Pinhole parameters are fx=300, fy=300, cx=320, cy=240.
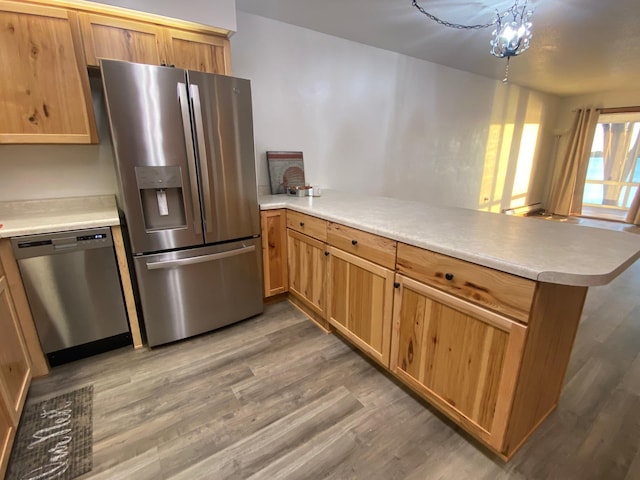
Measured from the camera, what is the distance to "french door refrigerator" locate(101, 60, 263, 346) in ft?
5.55

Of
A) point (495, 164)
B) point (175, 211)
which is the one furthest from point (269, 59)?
point (495, 164)

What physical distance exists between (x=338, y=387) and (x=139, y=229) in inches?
59.6

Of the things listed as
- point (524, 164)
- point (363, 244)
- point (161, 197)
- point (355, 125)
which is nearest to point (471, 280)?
point (363, 244)

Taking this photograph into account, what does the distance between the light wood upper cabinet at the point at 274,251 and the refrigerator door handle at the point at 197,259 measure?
20cm

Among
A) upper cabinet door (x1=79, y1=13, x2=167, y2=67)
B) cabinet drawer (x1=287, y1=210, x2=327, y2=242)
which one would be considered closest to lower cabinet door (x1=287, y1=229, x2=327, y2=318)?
cabinet drawer (x1=287, y1=210, x2=327, y2=242)

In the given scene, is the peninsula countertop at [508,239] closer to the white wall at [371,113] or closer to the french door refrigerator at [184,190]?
the french door refrigerator at [184,190]

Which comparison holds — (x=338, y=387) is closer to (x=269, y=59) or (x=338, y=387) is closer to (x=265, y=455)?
(x=265, y=455)

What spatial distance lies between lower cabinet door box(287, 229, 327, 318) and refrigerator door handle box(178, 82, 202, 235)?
2.40ft

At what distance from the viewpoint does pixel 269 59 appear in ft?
8.70

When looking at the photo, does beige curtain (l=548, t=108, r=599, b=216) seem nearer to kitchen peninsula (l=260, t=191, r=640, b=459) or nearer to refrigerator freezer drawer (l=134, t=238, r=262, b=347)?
kitchen peninsula (l=260, t=191, r=640, b=459)

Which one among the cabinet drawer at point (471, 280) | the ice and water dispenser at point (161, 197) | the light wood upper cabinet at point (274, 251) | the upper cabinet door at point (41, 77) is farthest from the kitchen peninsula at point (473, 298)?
the upper cabinet door at point (41, 77)

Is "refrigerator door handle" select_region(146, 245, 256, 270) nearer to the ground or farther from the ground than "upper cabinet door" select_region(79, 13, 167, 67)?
nearer to the ground

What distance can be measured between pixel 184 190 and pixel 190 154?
23 cm

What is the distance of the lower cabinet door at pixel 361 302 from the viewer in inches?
64.4
